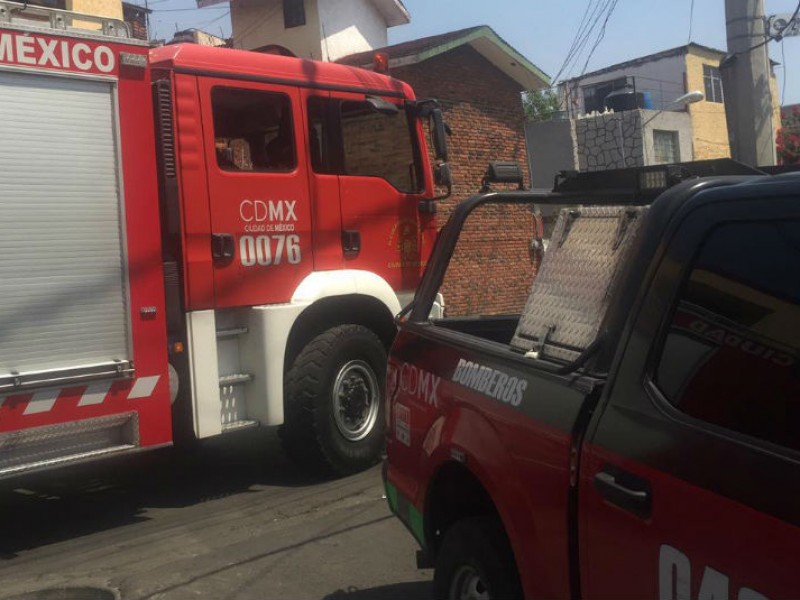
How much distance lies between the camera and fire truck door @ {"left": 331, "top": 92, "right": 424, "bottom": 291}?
7117mm

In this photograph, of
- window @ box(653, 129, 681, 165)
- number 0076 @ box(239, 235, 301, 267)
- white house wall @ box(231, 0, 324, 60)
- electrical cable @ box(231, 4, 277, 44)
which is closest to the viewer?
number 0076 @ box(239, 235, 301, 267)

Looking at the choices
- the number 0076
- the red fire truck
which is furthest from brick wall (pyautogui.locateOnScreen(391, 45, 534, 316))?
the number 0076

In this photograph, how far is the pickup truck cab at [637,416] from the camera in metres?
2.07

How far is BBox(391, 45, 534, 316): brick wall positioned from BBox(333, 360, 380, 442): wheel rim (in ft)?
28.7

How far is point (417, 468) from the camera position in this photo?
12.1 ft

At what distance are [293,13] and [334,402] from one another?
18.8 metres

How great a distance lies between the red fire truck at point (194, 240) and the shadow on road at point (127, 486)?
0.60m

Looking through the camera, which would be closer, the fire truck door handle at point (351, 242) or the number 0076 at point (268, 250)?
the number 0076 at point (268, 250)

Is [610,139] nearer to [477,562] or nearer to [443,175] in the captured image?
[443,175]

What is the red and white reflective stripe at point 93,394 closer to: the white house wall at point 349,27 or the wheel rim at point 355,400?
the wheel rim at point 355,400

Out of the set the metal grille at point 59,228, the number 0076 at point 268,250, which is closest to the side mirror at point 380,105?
the number 0076 at point 268,250

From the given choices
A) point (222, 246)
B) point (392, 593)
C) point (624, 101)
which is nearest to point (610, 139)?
point (624, 101)

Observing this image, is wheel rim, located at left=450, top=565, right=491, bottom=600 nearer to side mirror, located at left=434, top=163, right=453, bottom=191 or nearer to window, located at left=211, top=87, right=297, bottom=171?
window, located at left=211, top=87, right=297, bottom=171

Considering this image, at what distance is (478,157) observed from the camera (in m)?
17.0
